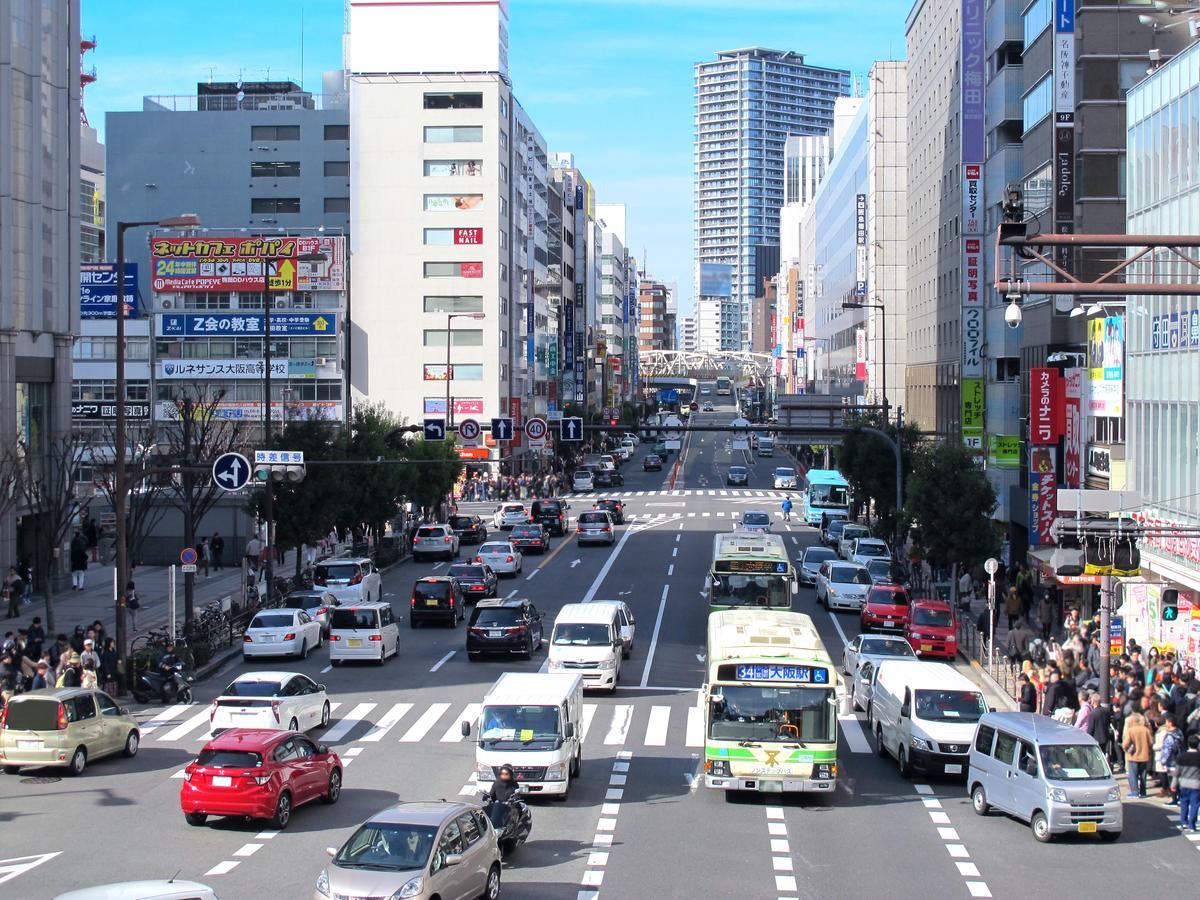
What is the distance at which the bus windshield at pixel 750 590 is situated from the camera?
→ 38375 millimetres

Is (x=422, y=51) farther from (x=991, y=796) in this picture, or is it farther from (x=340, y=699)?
(x=991, y=796)

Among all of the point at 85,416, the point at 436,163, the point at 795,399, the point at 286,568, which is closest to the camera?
the point at 286,568

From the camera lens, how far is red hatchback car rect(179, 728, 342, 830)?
2100cm

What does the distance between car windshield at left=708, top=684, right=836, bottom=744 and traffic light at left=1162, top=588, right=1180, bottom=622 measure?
47.3ft

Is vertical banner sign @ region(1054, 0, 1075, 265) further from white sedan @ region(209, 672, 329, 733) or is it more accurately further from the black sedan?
white sedan @ region(209, 672, 329, 733)

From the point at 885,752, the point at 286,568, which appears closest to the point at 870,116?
the point at 286,568

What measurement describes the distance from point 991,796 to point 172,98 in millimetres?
110929

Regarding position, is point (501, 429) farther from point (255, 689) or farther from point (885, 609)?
point (255, 689)

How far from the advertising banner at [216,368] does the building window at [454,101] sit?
2463 centimetres

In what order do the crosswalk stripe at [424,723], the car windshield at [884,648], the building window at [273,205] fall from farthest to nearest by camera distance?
the building window at [273,205]
the car windshield at [884,648]
the crosswalk stripe at [424,723]

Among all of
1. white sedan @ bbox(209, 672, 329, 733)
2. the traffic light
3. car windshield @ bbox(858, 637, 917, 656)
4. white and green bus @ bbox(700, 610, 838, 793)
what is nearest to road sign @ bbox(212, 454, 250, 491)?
white sedan @ bbox(209, 672, 329, 733)

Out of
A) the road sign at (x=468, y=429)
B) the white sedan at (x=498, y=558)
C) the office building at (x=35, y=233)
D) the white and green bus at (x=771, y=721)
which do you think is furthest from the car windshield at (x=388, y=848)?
the road sign at (x=468, y=429)

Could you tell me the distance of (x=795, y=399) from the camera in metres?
77.1

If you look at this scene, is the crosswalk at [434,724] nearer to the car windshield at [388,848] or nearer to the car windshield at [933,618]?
the car windshield at [933,618]
